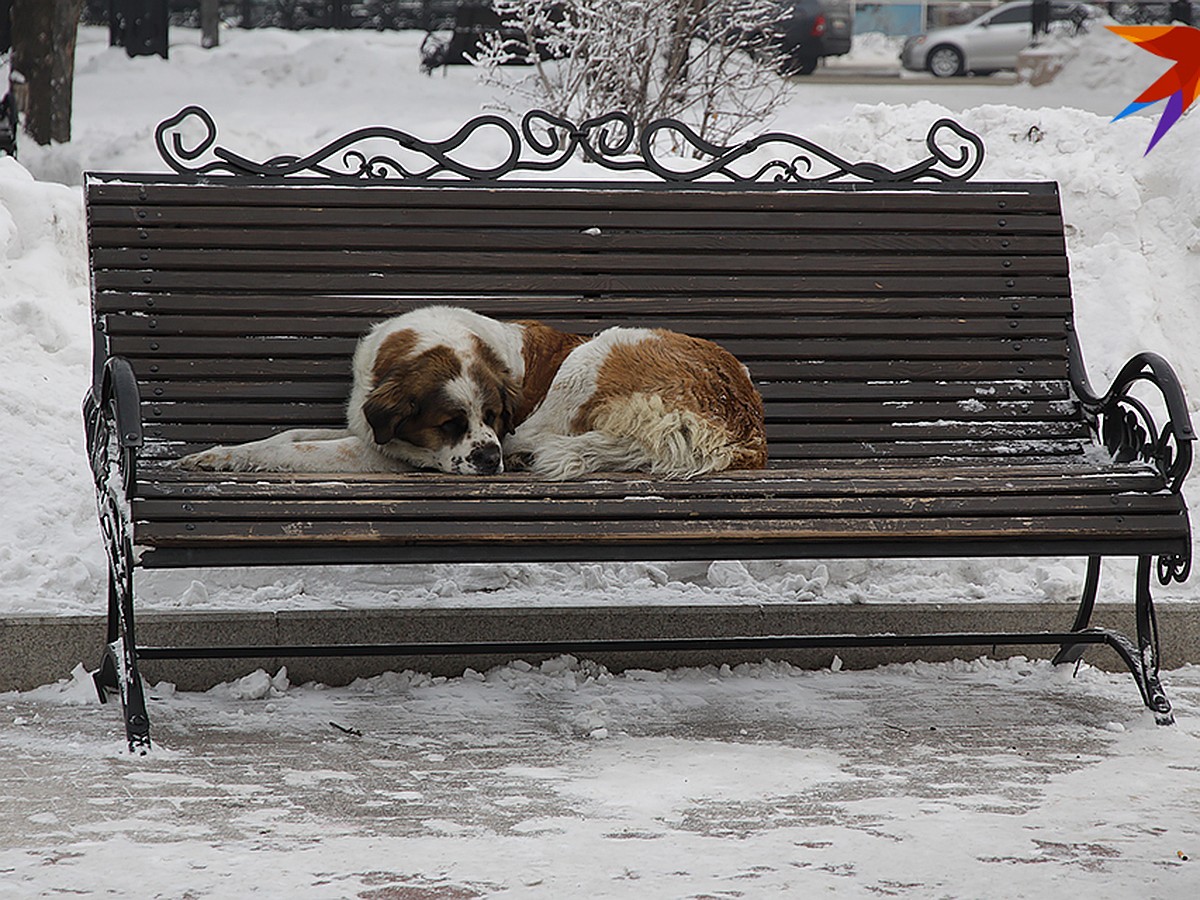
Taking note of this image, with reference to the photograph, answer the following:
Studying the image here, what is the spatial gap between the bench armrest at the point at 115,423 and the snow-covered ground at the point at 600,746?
0.67m

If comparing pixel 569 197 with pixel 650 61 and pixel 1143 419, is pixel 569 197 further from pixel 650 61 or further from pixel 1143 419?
pixel 650 61

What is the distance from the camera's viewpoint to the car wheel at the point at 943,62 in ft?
90.4

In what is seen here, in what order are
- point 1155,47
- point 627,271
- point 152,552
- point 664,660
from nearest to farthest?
1. point 1155,47
2. point 152,552
3. point 664,660
4. point 627,271

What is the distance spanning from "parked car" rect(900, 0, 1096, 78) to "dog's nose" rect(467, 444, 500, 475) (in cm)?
2413

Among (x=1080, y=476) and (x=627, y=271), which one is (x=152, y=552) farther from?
(x=1080, y=476)

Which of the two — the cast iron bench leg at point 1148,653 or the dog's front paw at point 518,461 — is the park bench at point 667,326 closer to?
the cast iron bench leg at point 1148,653

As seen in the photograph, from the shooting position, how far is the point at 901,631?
5602mm

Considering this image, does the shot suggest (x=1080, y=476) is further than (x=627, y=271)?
No

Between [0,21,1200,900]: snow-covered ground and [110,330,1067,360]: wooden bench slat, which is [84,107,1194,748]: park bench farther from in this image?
[0,21,1200,900]: snow-covered ground

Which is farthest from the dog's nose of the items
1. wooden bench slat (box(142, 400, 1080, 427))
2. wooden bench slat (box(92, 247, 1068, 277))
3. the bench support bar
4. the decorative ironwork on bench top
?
the decorative ironwork on bench top

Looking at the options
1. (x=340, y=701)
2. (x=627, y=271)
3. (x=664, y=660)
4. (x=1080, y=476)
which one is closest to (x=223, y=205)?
(x=627, y=271)

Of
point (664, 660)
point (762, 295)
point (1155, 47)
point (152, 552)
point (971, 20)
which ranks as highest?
point (971, 20)

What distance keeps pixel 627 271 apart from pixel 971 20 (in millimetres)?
25662

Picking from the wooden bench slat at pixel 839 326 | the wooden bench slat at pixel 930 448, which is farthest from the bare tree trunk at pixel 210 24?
the wooden bench slat at pixel 930 448
